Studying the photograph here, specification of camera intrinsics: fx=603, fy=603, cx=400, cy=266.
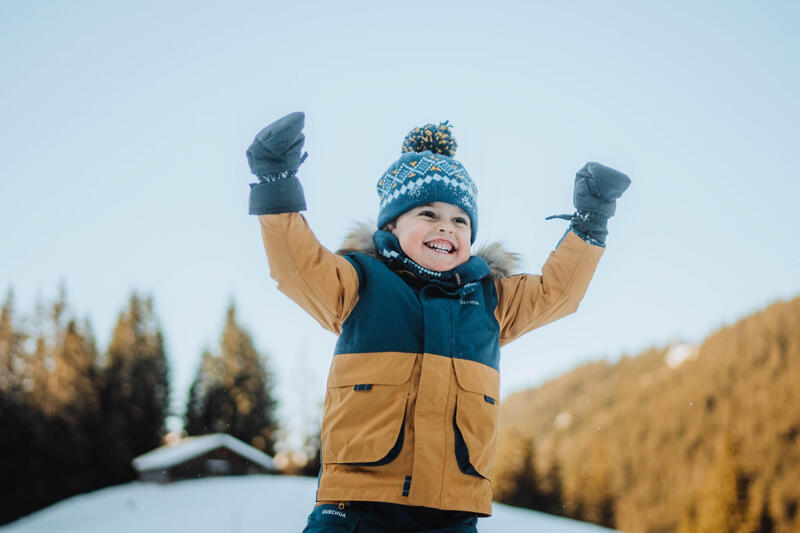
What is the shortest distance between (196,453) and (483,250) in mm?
22774

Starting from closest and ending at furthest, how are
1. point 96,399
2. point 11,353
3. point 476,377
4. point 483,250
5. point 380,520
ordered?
point 380,520
point 476,377
point 483,250
point 11,353
point 96,399

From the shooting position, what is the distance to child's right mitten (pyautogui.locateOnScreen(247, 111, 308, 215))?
1.91 m

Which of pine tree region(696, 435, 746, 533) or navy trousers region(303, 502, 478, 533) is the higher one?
navy trousers region(303, 502, 478, 533)

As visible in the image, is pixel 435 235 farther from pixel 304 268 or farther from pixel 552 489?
pixel 552 489

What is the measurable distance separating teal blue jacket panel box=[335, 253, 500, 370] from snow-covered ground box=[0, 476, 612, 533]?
10.6 metres

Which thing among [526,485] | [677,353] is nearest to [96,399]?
[526,485]

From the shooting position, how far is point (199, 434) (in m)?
27.7

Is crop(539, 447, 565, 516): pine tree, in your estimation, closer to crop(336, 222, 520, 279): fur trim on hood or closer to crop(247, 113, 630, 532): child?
crop(336, 222, 520, 279): fur trim on hood

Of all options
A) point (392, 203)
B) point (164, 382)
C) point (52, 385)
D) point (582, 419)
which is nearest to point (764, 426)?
point (582, 419)

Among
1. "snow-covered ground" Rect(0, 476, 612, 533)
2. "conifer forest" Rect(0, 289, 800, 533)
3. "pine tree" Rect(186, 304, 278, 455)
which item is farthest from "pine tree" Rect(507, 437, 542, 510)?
"pine tree" Rect(186, 304, 278, 455)

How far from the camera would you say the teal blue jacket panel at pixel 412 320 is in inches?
77.2

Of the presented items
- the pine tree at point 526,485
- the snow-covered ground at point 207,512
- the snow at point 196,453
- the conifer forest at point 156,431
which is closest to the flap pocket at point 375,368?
the snow-covered ground at point 207,512

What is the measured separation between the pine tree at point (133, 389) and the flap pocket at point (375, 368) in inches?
1101

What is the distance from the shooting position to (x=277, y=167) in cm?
196
